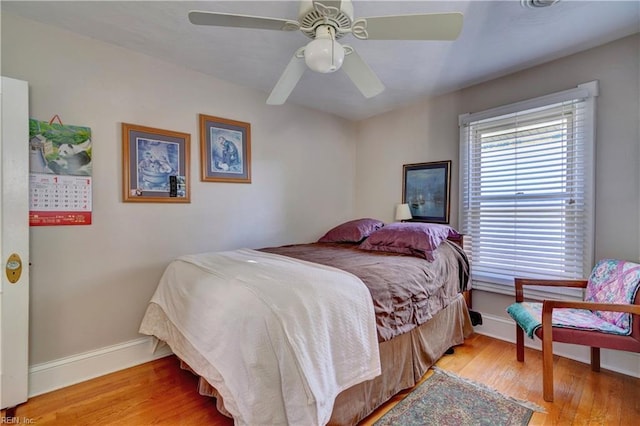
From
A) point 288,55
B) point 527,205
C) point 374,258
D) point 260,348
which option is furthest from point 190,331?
point 527,205

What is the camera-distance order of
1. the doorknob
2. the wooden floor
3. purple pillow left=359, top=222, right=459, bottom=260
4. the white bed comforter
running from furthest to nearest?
purple pillow left=359, top=222, right=459, bottom=260 → the doorknob → the wooden floor → the white bed comforter

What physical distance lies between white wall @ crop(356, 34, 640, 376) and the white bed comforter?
2065mm

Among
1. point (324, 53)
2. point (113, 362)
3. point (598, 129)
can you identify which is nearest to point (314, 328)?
point (324, 53)

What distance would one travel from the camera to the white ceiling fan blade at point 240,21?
1.38 metres

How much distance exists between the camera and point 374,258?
2398mm

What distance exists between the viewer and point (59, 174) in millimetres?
2084

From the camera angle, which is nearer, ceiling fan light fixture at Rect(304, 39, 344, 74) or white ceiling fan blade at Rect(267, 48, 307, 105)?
ceiling fan light fixture at Rect(304, 39, 344, 74)

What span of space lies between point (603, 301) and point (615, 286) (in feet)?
0.42

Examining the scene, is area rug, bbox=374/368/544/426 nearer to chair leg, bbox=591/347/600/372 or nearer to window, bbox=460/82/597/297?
chair leg, bbox=591/347/600/372

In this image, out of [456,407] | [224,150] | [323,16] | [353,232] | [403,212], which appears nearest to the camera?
[323,16]

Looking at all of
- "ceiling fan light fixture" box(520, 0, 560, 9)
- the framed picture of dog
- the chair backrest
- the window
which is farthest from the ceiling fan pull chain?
the chair backrest

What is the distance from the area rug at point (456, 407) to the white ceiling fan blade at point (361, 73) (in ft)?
6.59

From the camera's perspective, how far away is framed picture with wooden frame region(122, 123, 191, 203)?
7.79ft

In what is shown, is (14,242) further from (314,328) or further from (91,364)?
(314,328)
